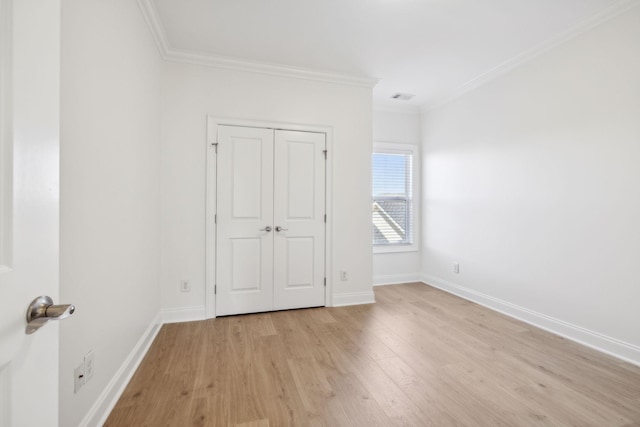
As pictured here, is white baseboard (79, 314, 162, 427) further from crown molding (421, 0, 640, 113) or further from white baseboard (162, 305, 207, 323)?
crown molding (421, 0, 640, 113)

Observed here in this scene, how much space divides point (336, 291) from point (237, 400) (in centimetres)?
187

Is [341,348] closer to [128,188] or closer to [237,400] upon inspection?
[237,400]

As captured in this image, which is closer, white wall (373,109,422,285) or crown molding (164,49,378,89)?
crown molding (164,49,378,89)

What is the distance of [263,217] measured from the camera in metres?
3.24

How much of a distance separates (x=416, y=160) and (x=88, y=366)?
4.54 metres

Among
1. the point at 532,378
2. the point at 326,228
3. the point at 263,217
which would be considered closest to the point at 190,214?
the point at 263,217

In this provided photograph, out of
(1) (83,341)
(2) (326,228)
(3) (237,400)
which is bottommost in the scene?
(3) (237,400)

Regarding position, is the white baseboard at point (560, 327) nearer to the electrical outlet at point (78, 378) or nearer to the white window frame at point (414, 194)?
the white window frame at point (414, 194)

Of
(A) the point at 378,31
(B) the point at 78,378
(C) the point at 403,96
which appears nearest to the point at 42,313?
(B) the point at 78,378

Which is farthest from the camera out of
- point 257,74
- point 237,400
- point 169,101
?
point 257,74

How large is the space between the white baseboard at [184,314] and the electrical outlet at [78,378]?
1595 mm

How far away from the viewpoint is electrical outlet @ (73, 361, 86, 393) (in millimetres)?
1351

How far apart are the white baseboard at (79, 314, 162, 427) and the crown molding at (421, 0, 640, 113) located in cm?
449

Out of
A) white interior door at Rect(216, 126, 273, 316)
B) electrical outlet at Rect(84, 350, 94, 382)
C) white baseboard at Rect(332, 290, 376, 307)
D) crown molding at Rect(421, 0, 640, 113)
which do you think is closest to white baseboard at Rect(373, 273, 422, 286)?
white baseboard at Rect(332, 290, 376, 307)
